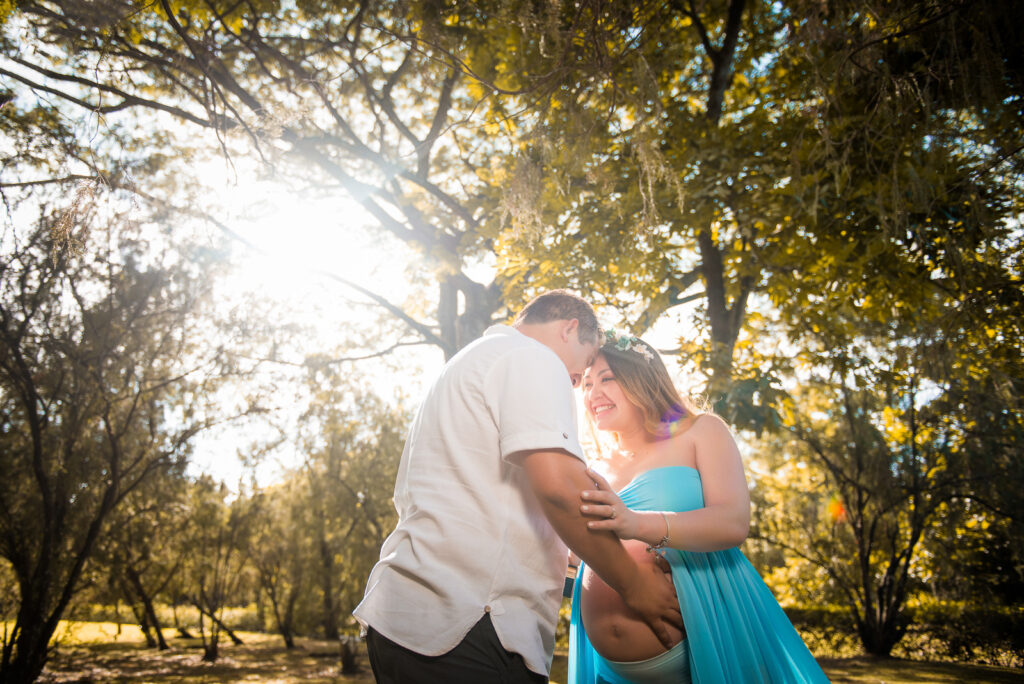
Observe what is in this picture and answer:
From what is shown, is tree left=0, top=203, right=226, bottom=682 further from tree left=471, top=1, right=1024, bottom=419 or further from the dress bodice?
the dress bodice

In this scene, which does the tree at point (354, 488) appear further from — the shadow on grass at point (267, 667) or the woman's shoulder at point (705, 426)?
the woman's shoulder at point (705, 426)

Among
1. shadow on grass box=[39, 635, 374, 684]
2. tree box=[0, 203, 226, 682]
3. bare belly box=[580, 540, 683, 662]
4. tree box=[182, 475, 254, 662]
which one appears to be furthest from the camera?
tree box=[182, 475, 254, 662]

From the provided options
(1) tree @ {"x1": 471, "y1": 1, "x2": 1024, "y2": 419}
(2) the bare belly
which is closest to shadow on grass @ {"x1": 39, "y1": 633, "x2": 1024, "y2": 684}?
(1) tree @ {"x1": 471, "y1": 1, "x2": 1024, "y2": 419}

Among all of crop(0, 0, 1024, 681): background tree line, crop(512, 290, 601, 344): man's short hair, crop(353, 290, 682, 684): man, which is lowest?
crop(353, 290, 682, 684): man

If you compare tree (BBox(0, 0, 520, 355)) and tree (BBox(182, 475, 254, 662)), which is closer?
tree (BBox(0, 0, 520, 355))

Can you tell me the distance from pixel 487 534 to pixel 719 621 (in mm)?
1203

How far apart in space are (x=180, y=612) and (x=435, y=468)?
127ft

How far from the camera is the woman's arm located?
4.50ft

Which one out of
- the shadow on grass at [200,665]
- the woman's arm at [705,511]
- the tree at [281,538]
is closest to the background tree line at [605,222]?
the woman's arm at [705,511]

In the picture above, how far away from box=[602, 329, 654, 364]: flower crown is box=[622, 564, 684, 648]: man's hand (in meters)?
1.04

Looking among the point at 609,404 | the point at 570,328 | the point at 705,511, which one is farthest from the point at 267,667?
the point at 570,328

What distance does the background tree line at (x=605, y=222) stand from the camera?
3559 mm

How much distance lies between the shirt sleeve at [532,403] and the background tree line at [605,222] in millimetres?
1926

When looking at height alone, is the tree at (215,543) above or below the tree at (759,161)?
below
